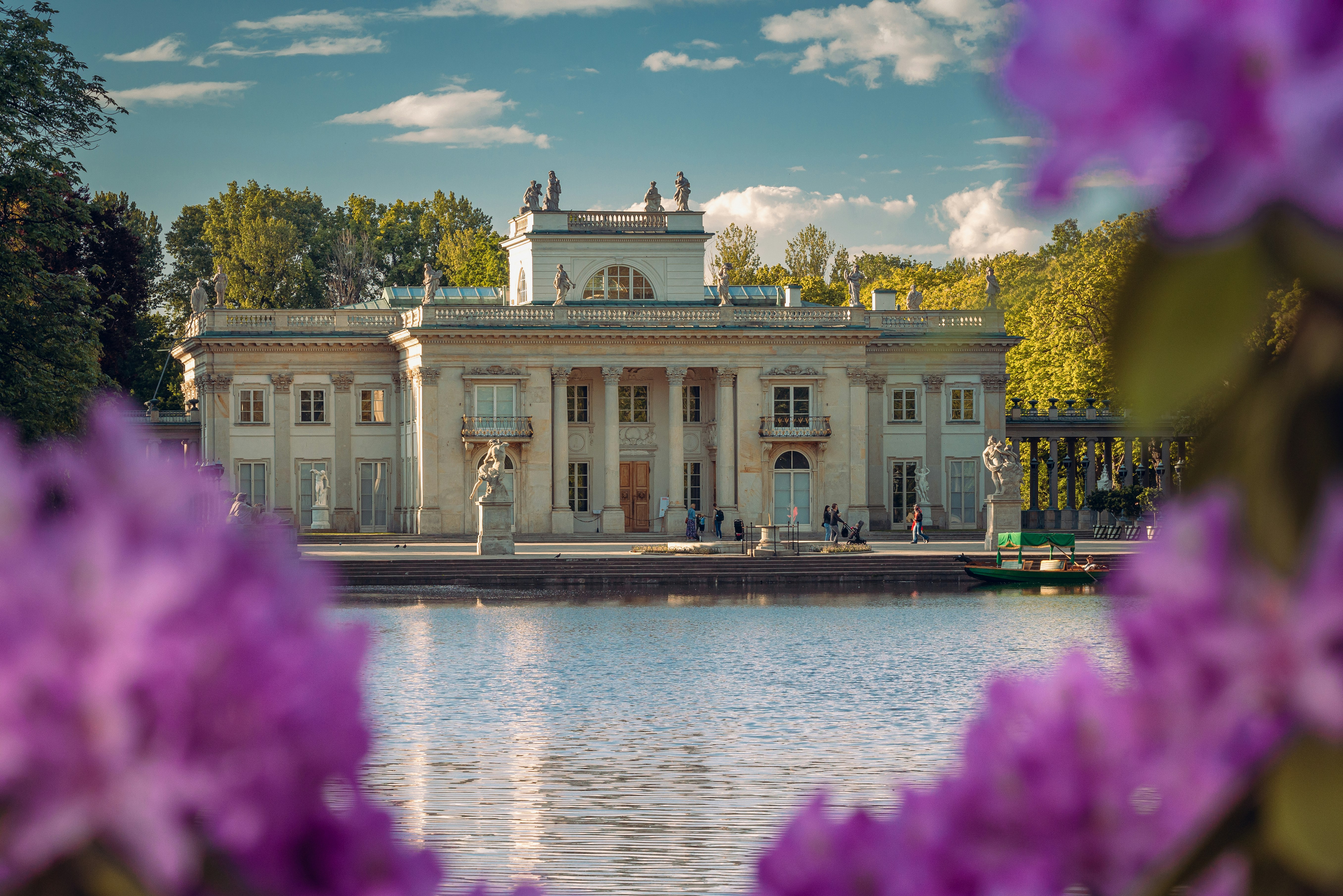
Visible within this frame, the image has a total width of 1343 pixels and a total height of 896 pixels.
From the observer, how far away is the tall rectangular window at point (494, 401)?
53781mm

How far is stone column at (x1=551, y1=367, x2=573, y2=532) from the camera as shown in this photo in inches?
2114

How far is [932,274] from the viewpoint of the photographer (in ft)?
265

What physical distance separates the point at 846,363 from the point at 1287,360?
55.2m

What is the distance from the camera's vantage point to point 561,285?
5453 centimetres

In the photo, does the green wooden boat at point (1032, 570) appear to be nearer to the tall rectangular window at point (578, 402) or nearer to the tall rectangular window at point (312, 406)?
the tall rectangular window at point (578, 402)

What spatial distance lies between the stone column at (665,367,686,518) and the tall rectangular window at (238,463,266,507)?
50.7ft

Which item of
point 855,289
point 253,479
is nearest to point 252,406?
point 253,479

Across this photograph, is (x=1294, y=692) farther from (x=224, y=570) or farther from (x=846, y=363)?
(x=846, y=363)

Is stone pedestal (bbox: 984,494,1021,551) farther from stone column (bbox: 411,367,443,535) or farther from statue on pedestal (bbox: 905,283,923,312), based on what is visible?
stone column (bbox: 411,367,443,535)

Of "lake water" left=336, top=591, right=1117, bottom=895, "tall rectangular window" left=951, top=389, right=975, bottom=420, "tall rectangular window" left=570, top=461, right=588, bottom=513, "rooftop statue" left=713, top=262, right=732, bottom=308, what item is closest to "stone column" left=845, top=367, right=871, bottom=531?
"tall rectangular window" left=951, top=389, right=975, bottom=420

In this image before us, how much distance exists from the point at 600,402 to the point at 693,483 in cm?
462

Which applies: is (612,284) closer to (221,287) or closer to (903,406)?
(903,406)

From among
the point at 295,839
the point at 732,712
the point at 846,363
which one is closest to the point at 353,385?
the point at 846,363

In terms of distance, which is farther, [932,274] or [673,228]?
[932,274]
